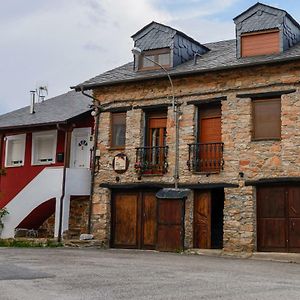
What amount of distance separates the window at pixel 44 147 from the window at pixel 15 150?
1.90ft

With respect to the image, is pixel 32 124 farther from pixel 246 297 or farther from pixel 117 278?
pixel 246 297

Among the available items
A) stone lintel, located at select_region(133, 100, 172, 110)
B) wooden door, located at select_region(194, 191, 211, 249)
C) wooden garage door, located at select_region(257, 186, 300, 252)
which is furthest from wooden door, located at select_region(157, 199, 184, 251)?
stone lintel, located at select_region(133, 100, 172, 110)

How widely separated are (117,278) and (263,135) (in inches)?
363

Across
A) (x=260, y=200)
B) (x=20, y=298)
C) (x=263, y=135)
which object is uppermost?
(x=263, y=135)

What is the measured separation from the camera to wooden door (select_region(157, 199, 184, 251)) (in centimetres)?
1830

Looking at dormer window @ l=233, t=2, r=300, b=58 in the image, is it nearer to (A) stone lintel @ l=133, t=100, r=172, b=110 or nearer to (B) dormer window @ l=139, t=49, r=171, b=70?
(B) dormer window @ l=139, t=49, r=171, b=70

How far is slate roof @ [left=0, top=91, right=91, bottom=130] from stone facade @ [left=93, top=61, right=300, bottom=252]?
2680 millimetres

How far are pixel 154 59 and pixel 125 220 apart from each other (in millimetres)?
5839

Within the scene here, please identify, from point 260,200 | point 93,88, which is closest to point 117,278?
point 260,200

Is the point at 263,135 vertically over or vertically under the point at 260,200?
over

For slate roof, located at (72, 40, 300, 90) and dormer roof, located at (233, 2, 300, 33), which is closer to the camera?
slate roof, located at (72, 40, 300, 90)

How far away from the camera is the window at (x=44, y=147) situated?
2325cm

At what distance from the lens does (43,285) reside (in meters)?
9.13

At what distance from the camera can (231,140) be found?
18453 millimetres
